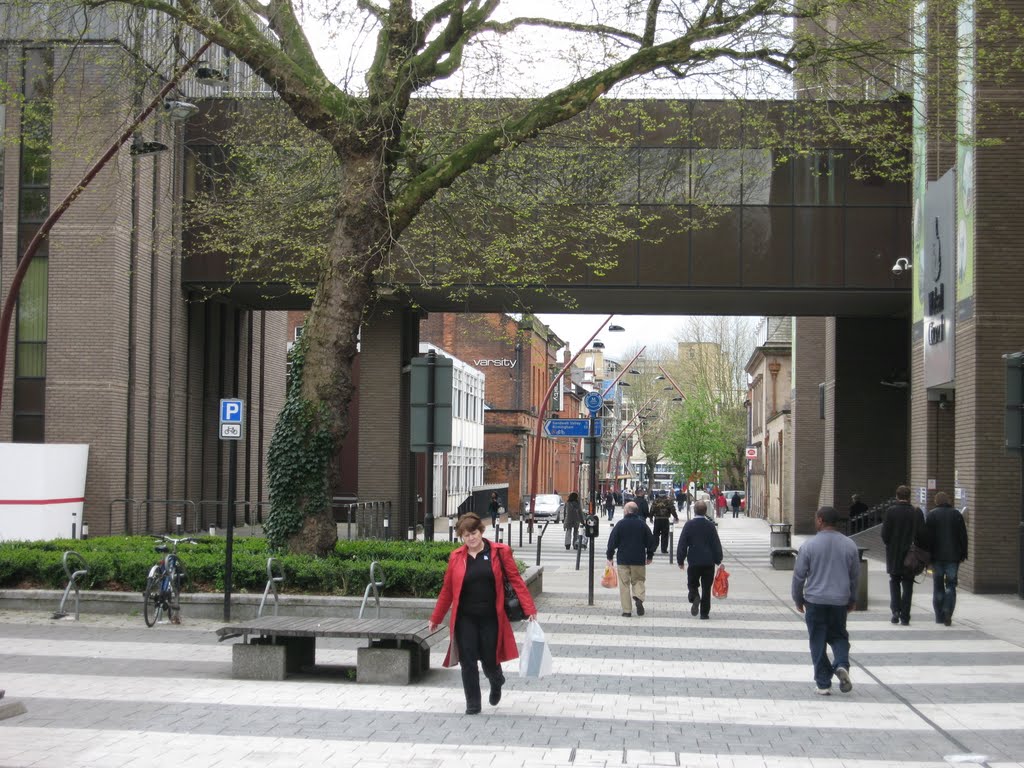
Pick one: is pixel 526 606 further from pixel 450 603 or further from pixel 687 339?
pixel 687 339

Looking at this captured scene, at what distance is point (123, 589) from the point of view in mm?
16062

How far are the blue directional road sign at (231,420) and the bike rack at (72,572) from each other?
7.40 feet

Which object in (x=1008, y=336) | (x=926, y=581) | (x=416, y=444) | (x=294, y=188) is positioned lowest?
(x=926, y=581)

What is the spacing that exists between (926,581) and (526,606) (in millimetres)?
16228

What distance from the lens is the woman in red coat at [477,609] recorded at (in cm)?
976

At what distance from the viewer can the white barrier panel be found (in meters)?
24.9

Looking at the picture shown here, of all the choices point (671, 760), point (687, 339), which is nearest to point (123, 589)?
point (671, 760)

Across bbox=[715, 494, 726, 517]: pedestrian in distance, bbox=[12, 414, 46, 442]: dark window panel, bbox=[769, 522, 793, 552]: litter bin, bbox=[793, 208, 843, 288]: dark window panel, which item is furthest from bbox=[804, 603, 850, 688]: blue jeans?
bbox=[715, 494, 726, 517]: pedestrian in distance

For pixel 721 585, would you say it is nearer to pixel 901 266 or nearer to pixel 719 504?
pixel 901 266

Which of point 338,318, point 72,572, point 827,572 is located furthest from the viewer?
point 338,318

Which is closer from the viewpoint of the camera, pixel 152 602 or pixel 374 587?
pixel 374 587

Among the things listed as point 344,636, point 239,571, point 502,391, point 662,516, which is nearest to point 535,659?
point 344,636

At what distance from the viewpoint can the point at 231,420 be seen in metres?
16.3

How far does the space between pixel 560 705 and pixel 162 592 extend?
619cm
